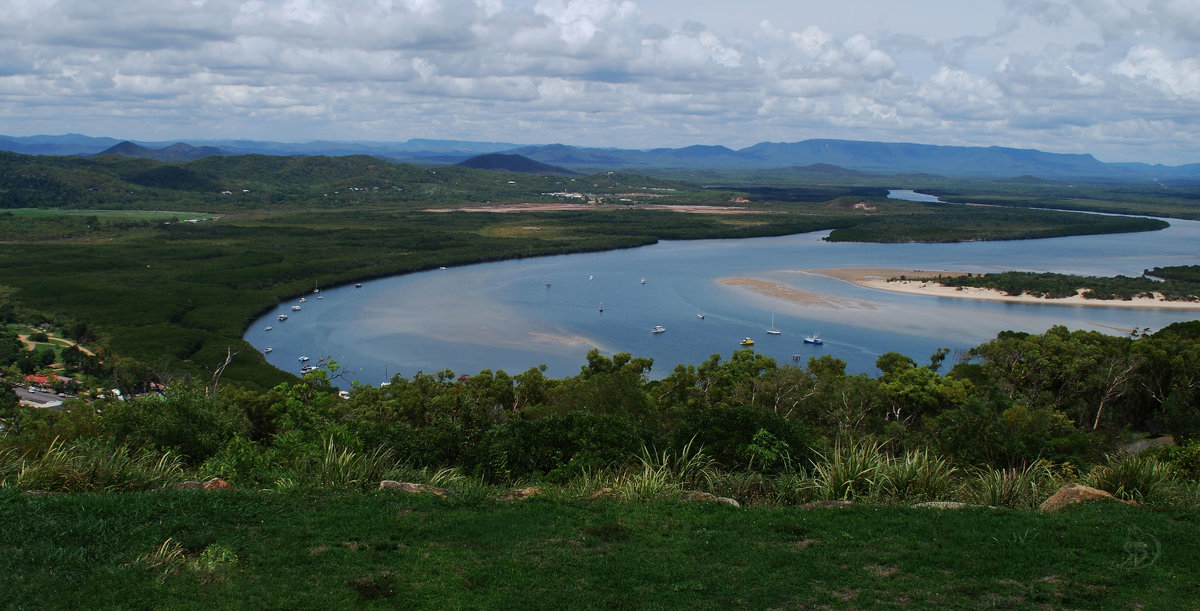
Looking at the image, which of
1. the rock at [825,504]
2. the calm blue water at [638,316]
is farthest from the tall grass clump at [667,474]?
the calm blue water at [638,316]

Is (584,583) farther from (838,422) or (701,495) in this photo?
(838,422)

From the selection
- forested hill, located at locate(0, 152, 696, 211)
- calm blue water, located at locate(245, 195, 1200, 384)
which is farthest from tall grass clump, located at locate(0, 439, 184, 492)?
forested hill, located at locate(0, 152, 696, 211)

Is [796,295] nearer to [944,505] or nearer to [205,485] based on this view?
[944,505]

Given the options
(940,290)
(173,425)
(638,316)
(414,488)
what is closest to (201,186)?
(638,316)

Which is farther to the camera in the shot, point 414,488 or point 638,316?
point 638,316

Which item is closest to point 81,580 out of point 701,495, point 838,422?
point 701,495

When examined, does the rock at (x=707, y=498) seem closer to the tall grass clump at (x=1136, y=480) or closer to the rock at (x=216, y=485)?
the tall grass clump at (x=1136, y=480)
